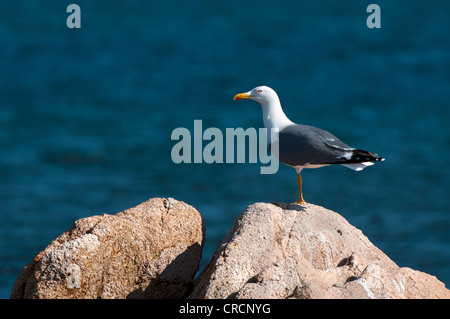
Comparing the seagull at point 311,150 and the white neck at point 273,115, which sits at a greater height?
the white neck at point 273,115

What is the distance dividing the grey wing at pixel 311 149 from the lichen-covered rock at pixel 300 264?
0.64 meters

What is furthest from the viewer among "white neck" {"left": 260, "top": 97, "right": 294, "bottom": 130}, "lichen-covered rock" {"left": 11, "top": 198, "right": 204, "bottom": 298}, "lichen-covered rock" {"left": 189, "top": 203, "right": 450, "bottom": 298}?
"white neck" {"left": 260, "top": 97, "right": 294, "bottom": 130}

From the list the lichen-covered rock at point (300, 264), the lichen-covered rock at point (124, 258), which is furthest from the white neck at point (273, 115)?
the lichen-covered rock at point (124, 258)

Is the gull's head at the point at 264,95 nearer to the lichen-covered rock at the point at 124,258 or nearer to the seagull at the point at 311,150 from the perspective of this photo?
the seagull at the point at 311,150

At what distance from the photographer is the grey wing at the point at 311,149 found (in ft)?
28.7

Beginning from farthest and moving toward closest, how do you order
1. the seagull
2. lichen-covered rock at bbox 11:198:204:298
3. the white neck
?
the white neck, the seagull, lichen-covered rock at bbox 11:198:204:298

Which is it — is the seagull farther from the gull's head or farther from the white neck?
the gull's head

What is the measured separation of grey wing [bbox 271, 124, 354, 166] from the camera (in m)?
8.75

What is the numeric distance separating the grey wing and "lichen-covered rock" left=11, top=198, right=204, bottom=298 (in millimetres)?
1302

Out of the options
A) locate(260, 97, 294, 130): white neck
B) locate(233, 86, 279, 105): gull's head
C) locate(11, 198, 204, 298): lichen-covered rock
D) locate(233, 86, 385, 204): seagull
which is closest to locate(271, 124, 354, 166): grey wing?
locate(233, 86, 385, 204): seagull

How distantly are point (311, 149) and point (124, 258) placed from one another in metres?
2.42
